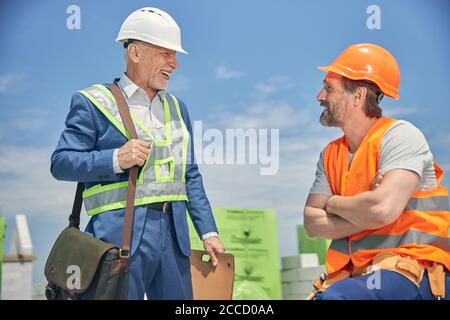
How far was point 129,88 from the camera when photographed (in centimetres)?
297

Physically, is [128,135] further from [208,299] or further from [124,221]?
[208,299]

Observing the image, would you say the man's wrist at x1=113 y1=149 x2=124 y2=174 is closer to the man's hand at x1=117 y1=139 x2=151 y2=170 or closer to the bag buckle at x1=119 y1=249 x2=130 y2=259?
the man's hand at x1=117 y1=139 x2=151 y2=170

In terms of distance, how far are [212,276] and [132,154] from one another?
2.43ft

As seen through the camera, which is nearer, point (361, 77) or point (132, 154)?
point (132, 154)

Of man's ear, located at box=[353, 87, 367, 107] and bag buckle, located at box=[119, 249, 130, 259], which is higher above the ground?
man's ear, located at box=[353, 87, 367, 107]

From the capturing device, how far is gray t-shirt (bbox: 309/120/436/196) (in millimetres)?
2854

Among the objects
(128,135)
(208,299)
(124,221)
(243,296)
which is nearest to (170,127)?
(128,135)

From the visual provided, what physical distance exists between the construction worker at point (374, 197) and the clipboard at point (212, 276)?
0.40 metres

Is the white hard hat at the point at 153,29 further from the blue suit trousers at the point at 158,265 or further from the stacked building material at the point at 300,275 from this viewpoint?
the stacked building material at the point at 300,275

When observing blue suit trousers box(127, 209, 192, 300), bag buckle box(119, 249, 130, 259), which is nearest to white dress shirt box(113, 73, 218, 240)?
blue suit trousers box(127, 209, 192, 300)

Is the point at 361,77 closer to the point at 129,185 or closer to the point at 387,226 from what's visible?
the point at 387,226

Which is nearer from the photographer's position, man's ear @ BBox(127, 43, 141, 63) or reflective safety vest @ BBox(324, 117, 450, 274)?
reflective safety vest @ BBox(324, 117, 450, 274)

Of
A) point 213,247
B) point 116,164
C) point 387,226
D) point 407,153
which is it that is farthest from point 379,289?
point 116,164
